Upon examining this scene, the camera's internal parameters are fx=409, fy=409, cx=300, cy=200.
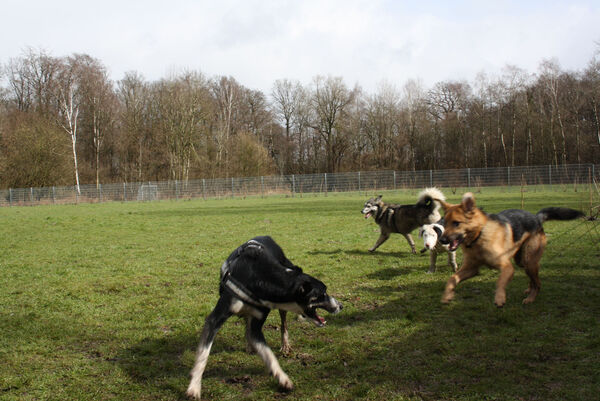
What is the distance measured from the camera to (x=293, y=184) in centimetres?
4372

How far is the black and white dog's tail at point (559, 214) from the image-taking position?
5406 millimetres

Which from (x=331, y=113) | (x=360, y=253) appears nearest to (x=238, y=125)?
(x=331, y=113)

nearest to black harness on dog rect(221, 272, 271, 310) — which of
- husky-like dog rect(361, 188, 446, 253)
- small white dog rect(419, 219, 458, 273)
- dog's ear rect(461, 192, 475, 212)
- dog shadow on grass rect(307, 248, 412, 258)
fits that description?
dog's ear rect(461, 192, 475, 212)

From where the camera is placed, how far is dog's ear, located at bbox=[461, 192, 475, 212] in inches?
188

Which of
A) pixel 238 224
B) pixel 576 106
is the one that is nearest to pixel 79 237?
pixel 238 224

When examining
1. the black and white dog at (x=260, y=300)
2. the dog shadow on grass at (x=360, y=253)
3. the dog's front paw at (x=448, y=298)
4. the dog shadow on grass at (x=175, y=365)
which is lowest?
the dog shadow on grass at (x=175, y=365)

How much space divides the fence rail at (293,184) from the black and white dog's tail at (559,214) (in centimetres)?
3479

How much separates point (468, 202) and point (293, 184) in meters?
39.0

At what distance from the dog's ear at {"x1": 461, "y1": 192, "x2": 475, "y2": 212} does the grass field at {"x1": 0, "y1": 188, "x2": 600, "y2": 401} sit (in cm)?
138

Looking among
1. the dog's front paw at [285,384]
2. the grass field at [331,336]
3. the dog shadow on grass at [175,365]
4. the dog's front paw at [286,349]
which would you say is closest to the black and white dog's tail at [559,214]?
the grass field at [331,336]

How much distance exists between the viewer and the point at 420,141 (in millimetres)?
52375

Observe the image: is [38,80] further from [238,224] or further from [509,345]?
[509,345]

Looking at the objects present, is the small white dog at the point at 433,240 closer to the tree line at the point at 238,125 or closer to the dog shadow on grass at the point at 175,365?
the dog shadow on grass at the point at 175,365

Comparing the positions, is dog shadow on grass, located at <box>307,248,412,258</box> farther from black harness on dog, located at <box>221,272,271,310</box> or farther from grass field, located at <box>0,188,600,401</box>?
black harness on dog, located at <box>221,272,271,310</box>
